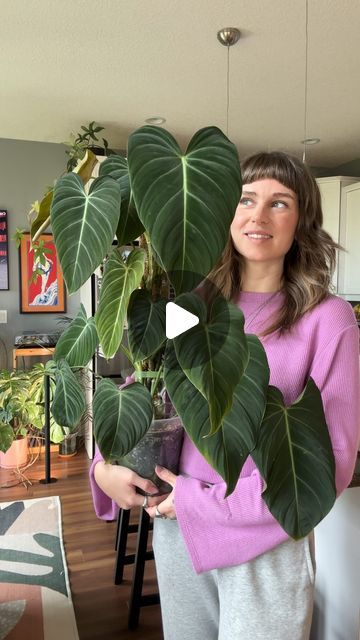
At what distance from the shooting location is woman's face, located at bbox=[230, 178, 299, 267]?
0.78m

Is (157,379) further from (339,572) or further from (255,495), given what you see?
(339,572)

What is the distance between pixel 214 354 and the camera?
0.53 metres

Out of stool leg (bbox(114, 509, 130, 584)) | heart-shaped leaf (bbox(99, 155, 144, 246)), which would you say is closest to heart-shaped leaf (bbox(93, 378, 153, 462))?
heart-shaped leaf (bbox(99, 155, 144, 246))

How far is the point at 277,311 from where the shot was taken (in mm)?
827

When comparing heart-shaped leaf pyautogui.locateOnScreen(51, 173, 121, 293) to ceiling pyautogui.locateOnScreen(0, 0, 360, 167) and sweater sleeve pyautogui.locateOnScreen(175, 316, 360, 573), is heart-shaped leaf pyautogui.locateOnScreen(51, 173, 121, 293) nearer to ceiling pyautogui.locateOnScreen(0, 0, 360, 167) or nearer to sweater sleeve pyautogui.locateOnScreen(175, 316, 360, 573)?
sweater sleeve pyautogui.locateOnScreen(175, 316, 360, 573)

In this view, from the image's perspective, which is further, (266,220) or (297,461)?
(266,220)

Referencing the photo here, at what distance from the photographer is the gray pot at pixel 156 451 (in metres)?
0.77

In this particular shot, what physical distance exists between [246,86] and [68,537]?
2748mm

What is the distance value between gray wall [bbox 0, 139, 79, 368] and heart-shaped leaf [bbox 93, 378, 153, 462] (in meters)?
3.44

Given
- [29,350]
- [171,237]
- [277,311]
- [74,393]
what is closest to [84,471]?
[29,350]

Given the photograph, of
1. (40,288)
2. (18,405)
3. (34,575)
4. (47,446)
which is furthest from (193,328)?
(40,288)

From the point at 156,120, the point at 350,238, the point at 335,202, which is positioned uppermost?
the point at 156,120

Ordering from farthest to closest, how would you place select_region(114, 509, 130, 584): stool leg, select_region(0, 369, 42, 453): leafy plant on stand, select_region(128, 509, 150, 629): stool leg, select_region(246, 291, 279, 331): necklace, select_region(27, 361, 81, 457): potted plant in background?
select_region(27, 361, 81, 457): potted plant in background < select_region(0, 369, 42, 453): leafy plant on stand < select_region(114, 509, 130, 584): stool leg < select_region(128, 509, 150, 629): stool leg < select_region(246, 291, 279, 331): necklace

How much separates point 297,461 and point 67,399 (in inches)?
17.7
